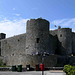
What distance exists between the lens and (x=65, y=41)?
85.8ft

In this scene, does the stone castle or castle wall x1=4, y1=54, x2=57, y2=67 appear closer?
castle wall x1=4, y1=54, x2=57, y2=67

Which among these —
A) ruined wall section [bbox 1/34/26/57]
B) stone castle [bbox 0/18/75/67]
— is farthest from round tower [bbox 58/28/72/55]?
ruined wall section [bbox 1/34/26/57]

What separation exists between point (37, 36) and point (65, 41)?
7425 millimetres

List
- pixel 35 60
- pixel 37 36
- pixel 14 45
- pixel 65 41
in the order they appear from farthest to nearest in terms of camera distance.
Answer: pixel 14 45 → pixel 65 41 → pixel 37 36 → pixel 35 60

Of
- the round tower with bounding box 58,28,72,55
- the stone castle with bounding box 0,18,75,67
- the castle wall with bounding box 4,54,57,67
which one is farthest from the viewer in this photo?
the round tower with bounding box 58,28,72,55

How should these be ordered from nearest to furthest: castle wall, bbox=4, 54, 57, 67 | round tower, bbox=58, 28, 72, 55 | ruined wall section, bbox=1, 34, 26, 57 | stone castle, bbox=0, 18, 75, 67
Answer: castle wall, bbox=4, 54, 57, 67
stone castle, bbox=0, 18, 75, 67
round tower, bbox=58, 28, 72, 55
ruined wall section, bbox=1, 34, 26, 57

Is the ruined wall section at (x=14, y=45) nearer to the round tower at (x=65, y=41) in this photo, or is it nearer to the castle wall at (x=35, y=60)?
the round tower at (x=65, y=41)

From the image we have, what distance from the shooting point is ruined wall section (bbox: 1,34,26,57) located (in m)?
Answer: 27.1

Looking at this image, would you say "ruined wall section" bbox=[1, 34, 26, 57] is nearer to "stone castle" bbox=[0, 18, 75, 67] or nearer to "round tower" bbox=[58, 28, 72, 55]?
"stone castle" bbox=[0, 18, 75, 67]

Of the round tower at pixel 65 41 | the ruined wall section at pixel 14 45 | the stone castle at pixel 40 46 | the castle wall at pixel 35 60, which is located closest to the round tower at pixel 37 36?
the stone castle at pixel 40 46

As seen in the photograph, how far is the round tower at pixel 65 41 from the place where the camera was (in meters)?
26.1

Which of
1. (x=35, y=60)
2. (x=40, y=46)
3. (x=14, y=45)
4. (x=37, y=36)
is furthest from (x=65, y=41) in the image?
(x=14, y=45)

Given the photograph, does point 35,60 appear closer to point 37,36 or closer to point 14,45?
point 37,36

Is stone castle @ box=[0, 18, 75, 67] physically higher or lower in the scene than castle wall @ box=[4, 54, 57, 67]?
higher
